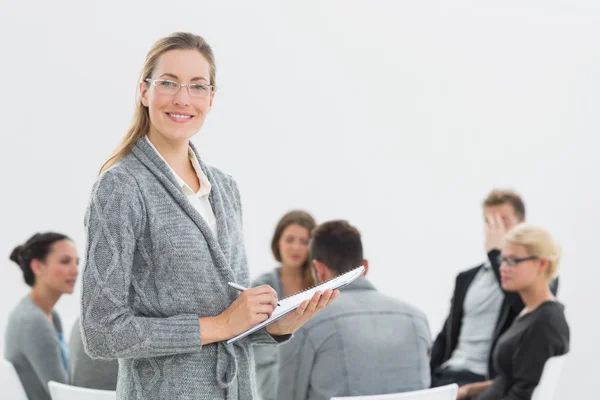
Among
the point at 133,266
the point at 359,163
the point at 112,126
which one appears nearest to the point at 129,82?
the point at 112,126

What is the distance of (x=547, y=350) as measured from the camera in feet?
10.3

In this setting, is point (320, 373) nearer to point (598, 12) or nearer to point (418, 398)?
point (418, 398)

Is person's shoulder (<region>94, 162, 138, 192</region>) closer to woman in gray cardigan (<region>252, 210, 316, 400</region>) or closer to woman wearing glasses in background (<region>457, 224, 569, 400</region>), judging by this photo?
woman wearing glasses in background (<region>457, 224, 569, 400</region>)

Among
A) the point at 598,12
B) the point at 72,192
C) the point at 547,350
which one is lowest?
the point at 547,350

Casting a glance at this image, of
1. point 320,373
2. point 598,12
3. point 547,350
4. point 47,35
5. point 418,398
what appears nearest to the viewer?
point 418,398

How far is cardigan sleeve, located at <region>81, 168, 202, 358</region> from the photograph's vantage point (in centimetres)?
138

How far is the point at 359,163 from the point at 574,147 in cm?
158

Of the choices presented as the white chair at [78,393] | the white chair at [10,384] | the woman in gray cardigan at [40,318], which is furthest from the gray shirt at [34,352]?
the white chair at [78,393]

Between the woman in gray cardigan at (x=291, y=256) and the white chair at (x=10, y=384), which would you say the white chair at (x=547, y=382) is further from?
the white chair at (x=10, y=384)

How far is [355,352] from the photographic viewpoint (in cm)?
252

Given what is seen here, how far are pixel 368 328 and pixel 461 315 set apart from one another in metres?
1.55

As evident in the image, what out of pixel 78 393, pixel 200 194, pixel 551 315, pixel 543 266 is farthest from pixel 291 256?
pixel 200 194

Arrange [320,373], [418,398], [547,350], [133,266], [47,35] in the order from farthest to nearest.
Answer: [47,35] → [547,350] → [320,373] → [418,398] → [133,266]

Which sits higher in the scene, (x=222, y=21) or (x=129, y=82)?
(x=222, y=21)
